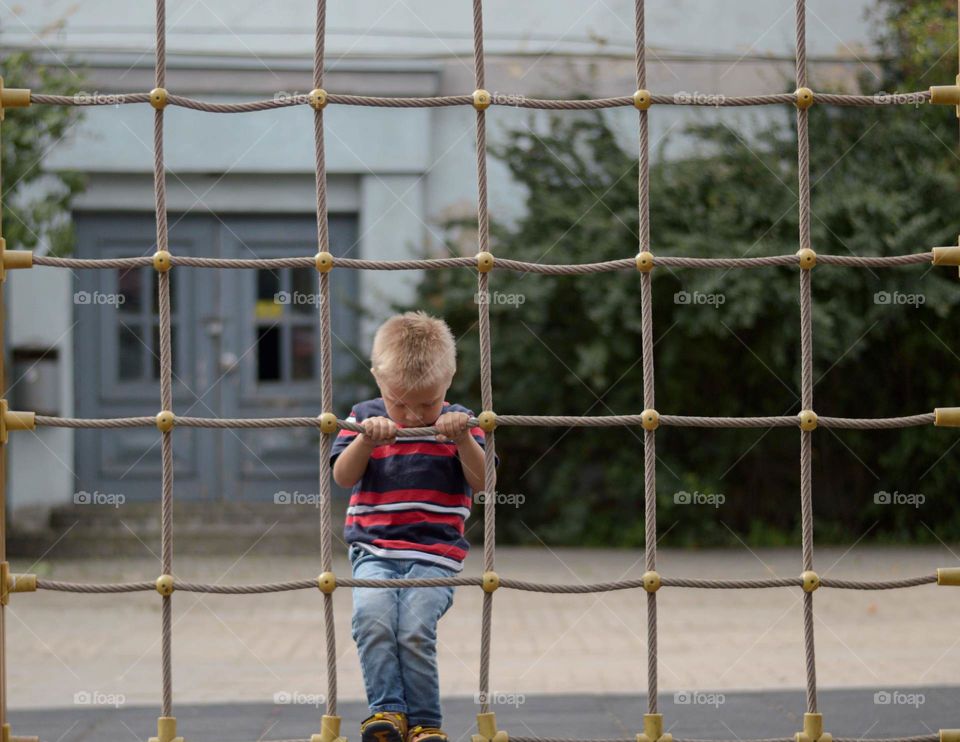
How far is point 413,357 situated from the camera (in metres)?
2.00

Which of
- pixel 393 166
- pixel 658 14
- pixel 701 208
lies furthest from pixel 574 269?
pixel 658 14

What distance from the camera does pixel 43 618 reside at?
175 inches

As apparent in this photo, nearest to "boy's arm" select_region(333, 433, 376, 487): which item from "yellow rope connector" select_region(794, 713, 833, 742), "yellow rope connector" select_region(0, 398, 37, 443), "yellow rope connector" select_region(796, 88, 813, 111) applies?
"yellow rope connector" select_region(0, 398, 37, 443)

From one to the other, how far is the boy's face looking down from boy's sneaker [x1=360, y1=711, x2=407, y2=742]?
0.47 metres

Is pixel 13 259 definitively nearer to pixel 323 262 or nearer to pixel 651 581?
pixel 323 262

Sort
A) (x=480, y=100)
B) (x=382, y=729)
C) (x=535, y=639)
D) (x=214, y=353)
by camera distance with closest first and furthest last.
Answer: (x=382, y=729), (x=480, y=100), (x=535, y=639), (x=214, y=353)

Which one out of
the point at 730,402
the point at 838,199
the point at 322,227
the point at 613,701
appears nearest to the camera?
the point at 322,227

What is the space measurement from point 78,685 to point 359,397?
292 cm

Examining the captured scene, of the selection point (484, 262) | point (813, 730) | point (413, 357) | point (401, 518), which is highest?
point (484, 262)

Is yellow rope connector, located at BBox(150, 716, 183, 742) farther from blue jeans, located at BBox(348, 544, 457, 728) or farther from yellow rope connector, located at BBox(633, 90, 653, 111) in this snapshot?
yellow rope connector, located at BBox(633, 90, 653, 111)

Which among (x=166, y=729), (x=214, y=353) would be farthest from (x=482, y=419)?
(x=214, y=353)

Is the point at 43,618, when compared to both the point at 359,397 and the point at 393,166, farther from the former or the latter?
the point at 393,166

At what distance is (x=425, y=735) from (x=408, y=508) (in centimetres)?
36

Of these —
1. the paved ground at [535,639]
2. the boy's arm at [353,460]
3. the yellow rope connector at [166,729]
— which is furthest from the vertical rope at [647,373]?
the yellow rope connector at [166,729]
